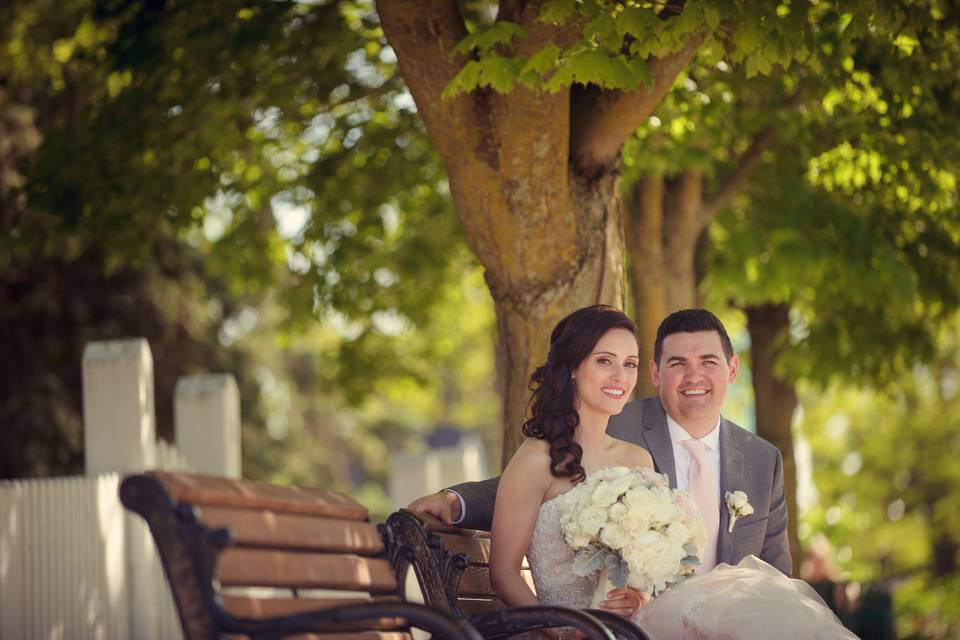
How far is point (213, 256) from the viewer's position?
50.3ft

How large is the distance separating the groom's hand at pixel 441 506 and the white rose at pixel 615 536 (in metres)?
0.79

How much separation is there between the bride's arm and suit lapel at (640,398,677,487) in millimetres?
905

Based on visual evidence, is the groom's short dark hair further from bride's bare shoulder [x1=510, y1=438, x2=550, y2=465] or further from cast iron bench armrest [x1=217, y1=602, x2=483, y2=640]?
cast iron bench armrest [x1=217, y1=602, x2=483, y2=640]

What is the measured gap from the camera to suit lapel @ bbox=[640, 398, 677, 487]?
6.69 m

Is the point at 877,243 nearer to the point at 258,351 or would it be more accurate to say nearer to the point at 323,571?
the point at 323,571

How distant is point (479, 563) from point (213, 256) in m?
9.85

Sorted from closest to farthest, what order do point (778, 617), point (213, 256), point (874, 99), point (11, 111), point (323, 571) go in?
point (323, 571)
point (778, 617)
point (874, 99)
point (213, 256)
point (11, 111)

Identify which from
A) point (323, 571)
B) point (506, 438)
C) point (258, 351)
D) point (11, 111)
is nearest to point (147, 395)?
point (506, 438)

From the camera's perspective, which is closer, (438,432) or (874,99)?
(874,99)

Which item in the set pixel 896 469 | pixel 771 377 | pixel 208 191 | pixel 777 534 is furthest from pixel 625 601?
pixel 896 469

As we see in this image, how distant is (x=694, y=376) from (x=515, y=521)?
1.29 meters

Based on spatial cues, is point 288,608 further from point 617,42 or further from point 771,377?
point 771,377

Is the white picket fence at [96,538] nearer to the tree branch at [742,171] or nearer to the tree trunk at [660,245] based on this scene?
the tree trunk at [660,245]

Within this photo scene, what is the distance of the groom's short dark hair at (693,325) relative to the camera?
660 centimetres
